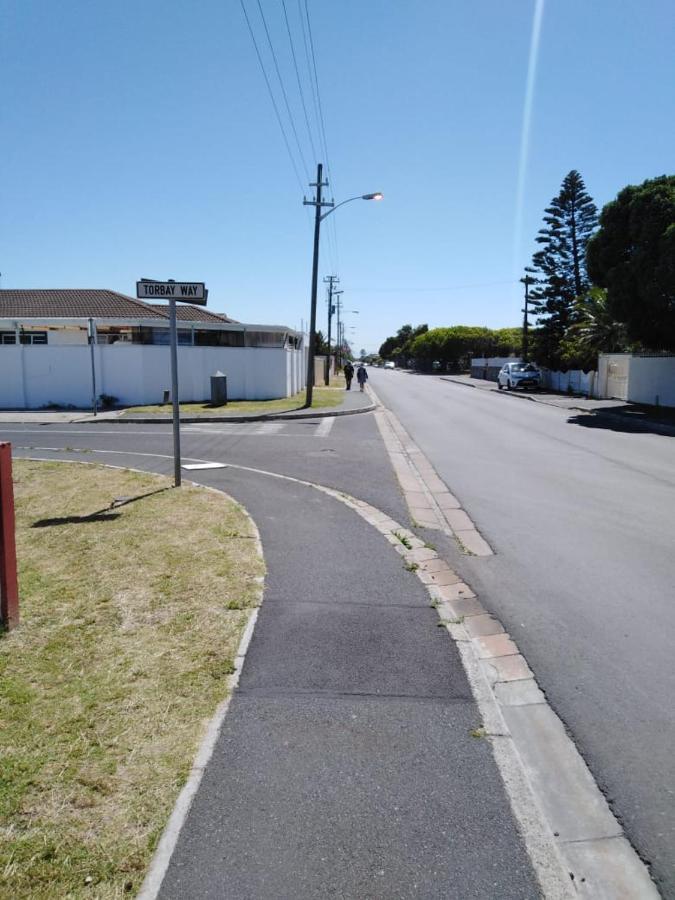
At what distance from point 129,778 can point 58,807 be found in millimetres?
294

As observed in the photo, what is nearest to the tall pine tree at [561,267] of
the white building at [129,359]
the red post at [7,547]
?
the white building at [129,359]

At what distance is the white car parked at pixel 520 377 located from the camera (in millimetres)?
39656

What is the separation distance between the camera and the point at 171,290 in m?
8.28

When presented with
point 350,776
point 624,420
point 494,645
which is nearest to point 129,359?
point 624,420

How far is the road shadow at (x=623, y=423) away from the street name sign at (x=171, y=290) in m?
14.0

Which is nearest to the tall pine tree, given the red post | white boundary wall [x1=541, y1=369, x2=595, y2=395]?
white boundary wall [x1=541, y1=369, x2=595, y2=395]

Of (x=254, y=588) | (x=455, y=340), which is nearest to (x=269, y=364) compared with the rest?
(x=254, y=588)

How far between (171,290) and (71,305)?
26.3m

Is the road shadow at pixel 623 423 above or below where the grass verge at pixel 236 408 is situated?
below

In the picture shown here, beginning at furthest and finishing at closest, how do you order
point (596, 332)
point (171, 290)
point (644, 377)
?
point (596, 332) → point (644, 377) → point (171, 290)

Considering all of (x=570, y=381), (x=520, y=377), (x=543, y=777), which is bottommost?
(x=543, y=777)

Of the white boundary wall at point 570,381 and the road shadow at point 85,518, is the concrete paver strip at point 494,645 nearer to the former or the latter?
the road shadow at point 85,518

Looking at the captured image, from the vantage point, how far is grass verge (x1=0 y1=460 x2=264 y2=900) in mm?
2402

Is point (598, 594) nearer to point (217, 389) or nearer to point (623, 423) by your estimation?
point (623, 423)
